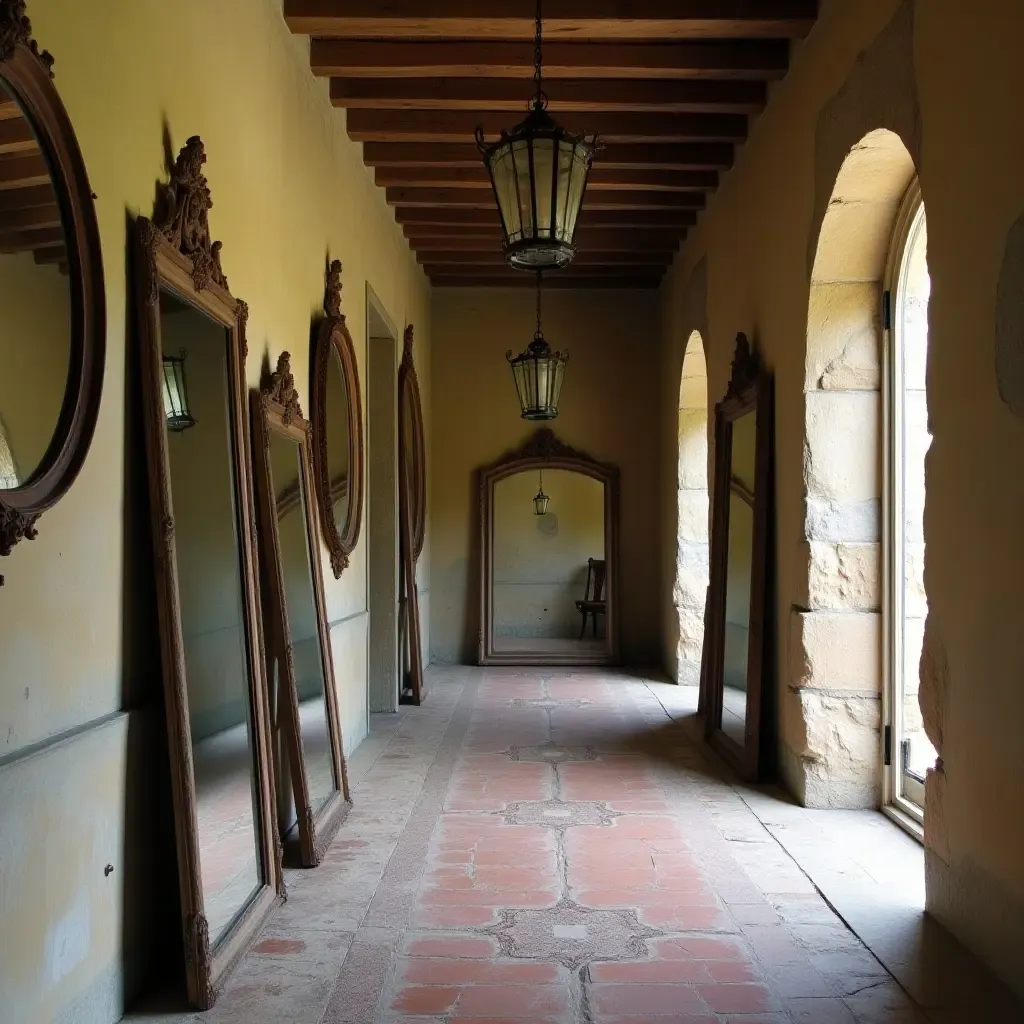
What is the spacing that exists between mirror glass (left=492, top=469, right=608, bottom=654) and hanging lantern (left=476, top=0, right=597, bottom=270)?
8414 millimetres

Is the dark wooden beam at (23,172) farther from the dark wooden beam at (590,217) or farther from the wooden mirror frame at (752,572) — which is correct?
the dark wooden beam at (590,217)

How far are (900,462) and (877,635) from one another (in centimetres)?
81

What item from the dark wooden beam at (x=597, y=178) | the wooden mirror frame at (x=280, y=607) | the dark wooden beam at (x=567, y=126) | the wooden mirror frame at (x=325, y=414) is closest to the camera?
the wooden mirror frame at (x=280, y=607)

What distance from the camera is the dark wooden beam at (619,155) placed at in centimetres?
620

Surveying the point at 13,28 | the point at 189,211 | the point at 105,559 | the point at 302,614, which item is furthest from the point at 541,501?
the point at 13,28

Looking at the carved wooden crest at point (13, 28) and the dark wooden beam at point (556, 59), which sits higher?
the dark wooden beam at point (556, 59)

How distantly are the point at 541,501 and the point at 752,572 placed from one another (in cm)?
669

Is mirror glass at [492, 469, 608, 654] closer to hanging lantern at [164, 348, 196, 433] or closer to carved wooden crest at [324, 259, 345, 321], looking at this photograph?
carved wooden crest at [324, 259, 345, 321]

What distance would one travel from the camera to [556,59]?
4891 millimetres

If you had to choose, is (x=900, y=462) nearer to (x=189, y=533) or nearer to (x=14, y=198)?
(x=189, y=533)

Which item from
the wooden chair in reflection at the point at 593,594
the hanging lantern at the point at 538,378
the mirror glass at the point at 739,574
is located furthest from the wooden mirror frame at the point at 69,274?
the wooden chair in reflection at the point at 593,594

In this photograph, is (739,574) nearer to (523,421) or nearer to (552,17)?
(552,17)

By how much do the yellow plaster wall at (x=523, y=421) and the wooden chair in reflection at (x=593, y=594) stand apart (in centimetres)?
196

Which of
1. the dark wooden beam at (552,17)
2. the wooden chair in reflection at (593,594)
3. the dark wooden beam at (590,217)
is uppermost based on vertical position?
the dark wooden beam at (590,217)
